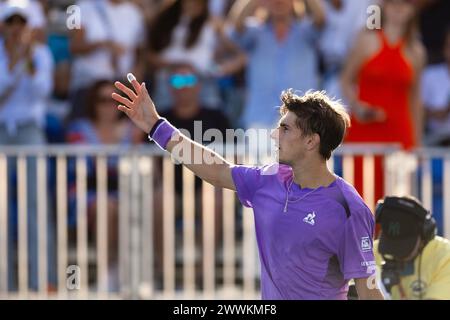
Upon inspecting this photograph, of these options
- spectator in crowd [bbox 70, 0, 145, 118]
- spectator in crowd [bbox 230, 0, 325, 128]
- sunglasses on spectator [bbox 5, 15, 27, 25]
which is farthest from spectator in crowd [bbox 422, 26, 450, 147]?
sunglasses on spectator [bbox 5, 15, 27, 25]

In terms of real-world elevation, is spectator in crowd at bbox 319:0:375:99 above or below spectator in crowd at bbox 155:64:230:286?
above

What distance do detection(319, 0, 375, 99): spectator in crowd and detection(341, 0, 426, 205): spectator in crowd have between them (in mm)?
385

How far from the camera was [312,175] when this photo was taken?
236 inches

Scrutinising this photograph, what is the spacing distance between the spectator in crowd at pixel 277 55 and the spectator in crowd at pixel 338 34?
0.13m

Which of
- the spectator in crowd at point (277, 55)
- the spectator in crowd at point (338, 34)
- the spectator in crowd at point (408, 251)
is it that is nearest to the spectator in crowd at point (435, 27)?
the spectator in crowd at point (338, 34)

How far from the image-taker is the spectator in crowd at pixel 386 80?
33.8 feet

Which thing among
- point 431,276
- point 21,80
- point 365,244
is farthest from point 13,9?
point 365,244

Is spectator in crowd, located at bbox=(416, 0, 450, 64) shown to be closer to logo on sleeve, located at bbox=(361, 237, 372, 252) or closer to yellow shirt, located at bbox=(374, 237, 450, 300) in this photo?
yellow shirt, located at bbox=(374, 237, 450, 300)

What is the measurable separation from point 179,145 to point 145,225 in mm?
3730

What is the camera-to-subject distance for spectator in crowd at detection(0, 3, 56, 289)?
34.6 ft

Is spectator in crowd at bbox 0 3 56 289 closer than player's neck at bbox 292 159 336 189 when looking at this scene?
No

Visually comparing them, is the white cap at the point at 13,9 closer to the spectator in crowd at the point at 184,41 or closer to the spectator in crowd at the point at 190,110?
the spectator in crowd at the point at 184,41

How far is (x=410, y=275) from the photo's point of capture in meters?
6.70
